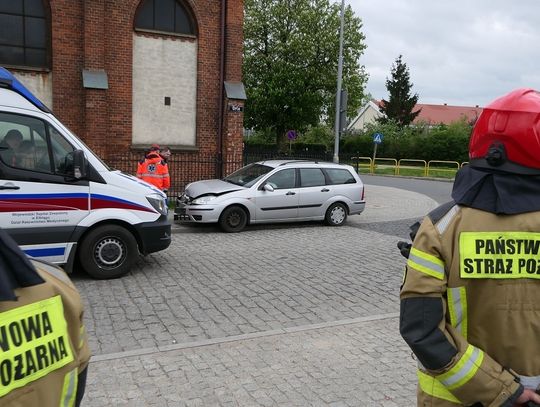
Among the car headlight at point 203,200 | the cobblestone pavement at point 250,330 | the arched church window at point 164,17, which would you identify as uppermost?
the arched church window at point 164,17

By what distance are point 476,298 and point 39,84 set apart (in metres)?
15.1

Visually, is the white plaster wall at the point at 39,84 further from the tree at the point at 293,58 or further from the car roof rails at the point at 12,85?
the tree at the point at 293,58

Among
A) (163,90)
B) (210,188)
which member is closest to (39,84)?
(163,90)

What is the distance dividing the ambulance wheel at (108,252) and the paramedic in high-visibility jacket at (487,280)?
5.99 meters

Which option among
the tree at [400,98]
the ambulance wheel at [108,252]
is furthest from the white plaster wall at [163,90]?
the tree at [400,98]

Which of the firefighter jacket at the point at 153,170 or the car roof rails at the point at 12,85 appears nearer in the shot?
the car roof rails at the point at 12,85

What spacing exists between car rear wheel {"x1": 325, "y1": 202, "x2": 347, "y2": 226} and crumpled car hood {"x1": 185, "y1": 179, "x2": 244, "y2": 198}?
2.45 meters

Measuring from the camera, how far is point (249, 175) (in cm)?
1230

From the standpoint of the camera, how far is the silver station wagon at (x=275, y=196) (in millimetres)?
11250

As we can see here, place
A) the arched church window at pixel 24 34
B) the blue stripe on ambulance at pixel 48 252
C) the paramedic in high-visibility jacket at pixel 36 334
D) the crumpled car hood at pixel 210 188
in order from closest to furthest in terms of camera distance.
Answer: the paramedic in high-visibility jacket at pixel 36 334 < the blue stripe on ambulance at pixel 48 252 < the crumpled car hood at pixel 210 188 < the arched church window at pixel 24 34

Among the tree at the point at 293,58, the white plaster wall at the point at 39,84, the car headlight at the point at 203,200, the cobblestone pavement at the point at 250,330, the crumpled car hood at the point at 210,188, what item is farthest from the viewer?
the tree at the point at 293,58

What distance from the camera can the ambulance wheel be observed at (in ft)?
23.2

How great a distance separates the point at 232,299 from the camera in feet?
20.5

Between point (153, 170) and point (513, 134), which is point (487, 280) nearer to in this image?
point (513, 134)
